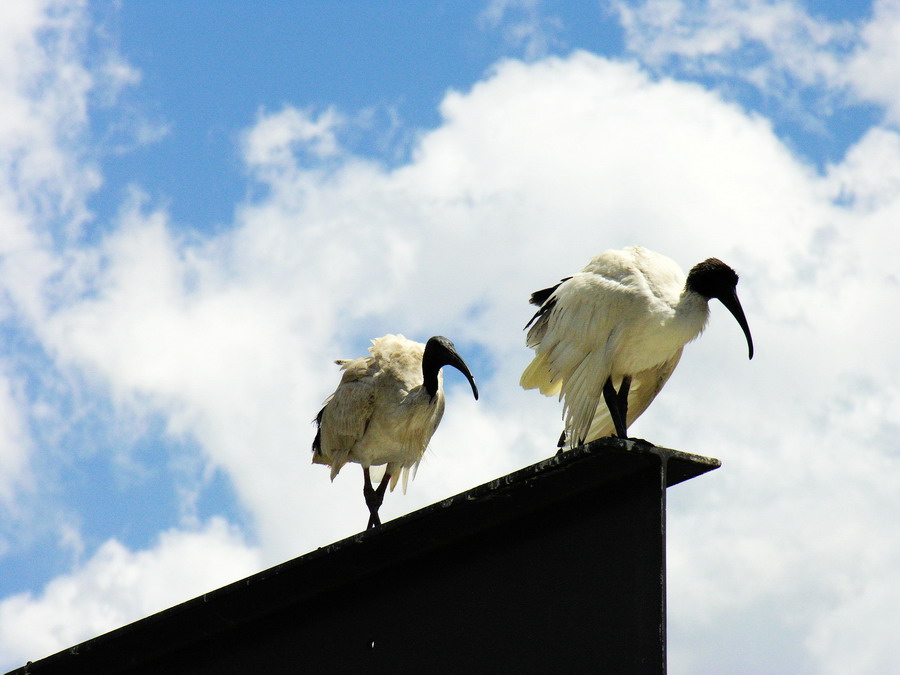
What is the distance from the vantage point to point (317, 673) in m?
5.90

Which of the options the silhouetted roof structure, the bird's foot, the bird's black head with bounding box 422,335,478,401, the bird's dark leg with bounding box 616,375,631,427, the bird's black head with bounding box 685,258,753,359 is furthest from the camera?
the bird's foot

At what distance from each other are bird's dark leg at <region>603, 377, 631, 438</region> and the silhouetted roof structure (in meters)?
3.49

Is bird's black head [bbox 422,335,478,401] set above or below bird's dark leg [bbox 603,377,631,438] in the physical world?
above

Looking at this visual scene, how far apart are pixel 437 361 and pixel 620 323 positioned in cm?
273

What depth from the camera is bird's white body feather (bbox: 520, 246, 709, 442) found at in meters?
9.05

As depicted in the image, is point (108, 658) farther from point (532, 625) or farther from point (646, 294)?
point (646, 294)

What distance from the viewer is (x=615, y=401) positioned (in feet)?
30.3

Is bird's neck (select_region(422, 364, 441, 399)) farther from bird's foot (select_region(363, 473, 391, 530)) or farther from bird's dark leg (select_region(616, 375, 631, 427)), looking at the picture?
bird's dark leg (select_region(616, 375, 631, 427))

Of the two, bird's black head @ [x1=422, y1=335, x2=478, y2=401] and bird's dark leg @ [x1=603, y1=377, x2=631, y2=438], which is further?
bird's black head @ [x1=422, y1=335, x2=478, y2=401]

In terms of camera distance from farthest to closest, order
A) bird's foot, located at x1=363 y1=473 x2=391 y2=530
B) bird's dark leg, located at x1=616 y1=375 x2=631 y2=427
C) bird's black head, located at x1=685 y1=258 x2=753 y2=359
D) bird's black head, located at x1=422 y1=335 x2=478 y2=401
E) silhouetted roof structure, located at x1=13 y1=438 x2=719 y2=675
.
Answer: bird's foot, located at x1=363 y1=473 x2=391 y2=530 → bird's black head, located at x1=422 y1=335 x2=478 y2=401 → bird's dark leg, located at x1=616 y1=375 x2=631 y2=427 → bird's black head, located at x1=685 y1=258 x2=753 y2=359 → silhouetted roof structure, located at x1=13 y1=438 x2=719 y2=675

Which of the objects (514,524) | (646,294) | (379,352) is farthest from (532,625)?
(379,352)

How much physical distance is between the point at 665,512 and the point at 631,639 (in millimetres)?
446

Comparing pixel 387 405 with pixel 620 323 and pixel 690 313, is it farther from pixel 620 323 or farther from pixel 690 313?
pixel 690 313

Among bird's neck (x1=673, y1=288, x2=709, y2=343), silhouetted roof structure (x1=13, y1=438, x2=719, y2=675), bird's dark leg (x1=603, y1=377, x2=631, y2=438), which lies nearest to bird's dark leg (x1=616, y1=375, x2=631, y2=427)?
bird's dark leg (x1=603, y1=377, x2=631, y2=438)
